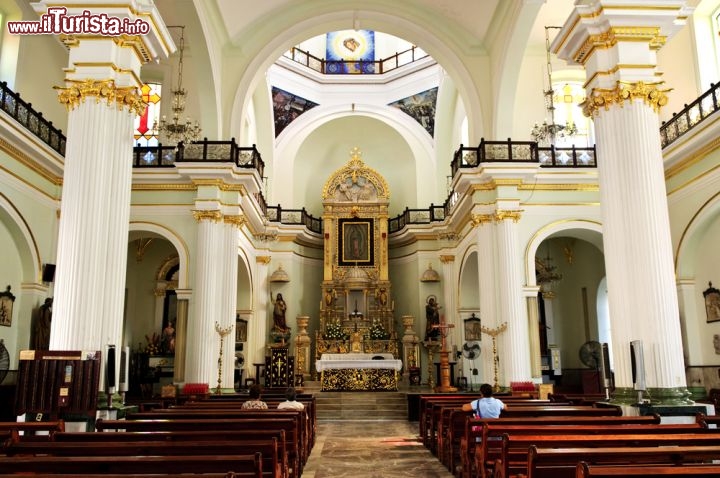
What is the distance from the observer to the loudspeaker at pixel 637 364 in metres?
8.22

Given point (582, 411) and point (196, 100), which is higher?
point (196, 100)

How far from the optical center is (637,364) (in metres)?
8.31

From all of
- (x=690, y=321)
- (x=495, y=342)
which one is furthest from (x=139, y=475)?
(x=690, y=321)

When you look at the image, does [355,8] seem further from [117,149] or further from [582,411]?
[582,411]

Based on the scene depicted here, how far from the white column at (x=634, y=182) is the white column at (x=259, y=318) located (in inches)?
567

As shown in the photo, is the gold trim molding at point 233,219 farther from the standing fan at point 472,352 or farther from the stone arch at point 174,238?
the standing fan at point 472,352

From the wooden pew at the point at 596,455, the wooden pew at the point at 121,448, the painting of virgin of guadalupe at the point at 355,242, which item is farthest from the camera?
the painting of virgin of guadalupe at the point at 355,242

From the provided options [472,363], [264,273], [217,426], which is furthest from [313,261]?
[217,426]

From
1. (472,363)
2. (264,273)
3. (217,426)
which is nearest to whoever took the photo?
(217,426)

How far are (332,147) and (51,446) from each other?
902 inches

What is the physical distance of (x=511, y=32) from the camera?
1496 centimetres

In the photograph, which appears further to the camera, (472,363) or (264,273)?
(264,273)

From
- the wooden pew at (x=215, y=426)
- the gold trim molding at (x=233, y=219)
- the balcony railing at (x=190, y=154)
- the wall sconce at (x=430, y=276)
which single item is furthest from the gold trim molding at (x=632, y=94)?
the wall sconce at (x=430, y=276)

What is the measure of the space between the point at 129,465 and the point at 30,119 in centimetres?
1140
